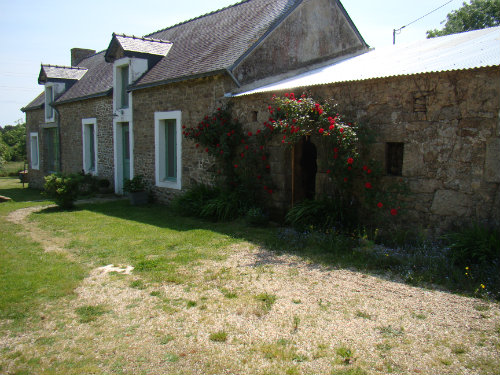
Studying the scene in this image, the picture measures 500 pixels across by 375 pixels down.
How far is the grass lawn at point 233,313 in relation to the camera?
3406 mm

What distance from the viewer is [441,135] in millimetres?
6141

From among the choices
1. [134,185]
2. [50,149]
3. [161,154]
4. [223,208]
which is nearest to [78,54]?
[50,149]

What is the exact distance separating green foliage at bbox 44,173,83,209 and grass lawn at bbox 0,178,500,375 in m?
4.19

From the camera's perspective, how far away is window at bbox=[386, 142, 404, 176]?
22.5 feet

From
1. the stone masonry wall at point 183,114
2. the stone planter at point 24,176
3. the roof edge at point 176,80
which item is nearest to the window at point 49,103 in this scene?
the stone planter at point 24,176

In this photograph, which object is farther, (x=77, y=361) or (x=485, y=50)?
(x=485, y=50)

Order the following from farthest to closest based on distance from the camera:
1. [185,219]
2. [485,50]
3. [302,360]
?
[185,219] → [485,50] → [302,360]

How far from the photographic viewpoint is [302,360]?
3389 mm

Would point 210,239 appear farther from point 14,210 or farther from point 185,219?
point 14,210

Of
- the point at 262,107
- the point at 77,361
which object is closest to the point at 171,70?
the point at 262,107

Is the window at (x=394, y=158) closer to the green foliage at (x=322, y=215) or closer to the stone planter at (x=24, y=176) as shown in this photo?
the green foliage at (x=322, y=215)

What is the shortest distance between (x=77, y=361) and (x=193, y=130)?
23.2 ft

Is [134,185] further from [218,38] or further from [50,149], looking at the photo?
[50,149]

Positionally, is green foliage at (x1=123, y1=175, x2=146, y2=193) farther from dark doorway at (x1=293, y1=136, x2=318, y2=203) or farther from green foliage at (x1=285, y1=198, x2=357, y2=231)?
green foliage at (x1=285, y1=198, x2=357, y2=231)
